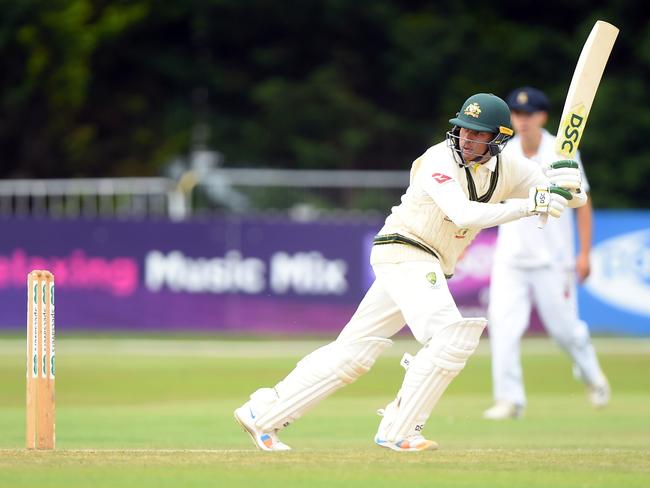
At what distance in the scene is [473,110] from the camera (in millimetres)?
7523

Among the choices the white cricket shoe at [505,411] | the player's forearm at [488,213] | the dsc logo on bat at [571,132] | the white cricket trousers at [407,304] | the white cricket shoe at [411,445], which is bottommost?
the white cricket shoe at [411,445]

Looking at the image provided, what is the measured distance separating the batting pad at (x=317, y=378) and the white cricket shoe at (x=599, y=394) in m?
3.55

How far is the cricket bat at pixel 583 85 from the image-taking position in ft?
26.1

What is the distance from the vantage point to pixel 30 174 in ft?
95.0

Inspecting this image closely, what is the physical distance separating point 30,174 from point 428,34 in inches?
350

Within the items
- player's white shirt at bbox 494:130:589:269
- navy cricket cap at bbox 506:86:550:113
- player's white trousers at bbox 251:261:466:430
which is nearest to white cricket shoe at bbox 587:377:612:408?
player's white shirt at bbox 494:130:589:269

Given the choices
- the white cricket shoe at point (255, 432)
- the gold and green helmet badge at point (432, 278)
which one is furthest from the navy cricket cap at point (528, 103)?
the white cricket shoe at point (255, 432)

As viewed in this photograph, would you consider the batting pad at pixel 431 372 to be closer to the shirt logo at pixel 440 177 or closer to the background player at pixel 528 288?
the shirt logo at pixel 440 177

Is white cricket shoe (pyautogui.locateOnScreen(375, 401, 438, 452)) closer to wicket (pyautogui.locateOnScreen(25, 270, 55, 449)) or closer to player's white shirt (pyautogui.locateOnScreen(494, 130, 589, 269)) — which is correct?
wicket (pyautogui.locateOnScreen(25, 270, 55, 449))

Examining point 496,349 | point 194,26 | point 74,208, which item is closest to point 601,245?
point 74,208

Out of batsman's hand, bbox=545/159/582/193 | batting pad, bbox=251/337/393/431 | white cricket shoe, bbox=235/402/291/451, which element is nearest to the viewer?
batsman's hand, bbox=545/159/582/193

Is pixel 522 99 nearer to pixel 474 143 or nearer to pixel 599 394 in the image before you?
pixel 599 394

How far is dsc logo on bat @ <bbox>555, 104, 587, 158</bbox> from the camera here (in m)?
7.98

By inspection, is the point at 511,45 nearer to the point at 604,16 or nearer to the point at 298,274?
the point at 604,16
